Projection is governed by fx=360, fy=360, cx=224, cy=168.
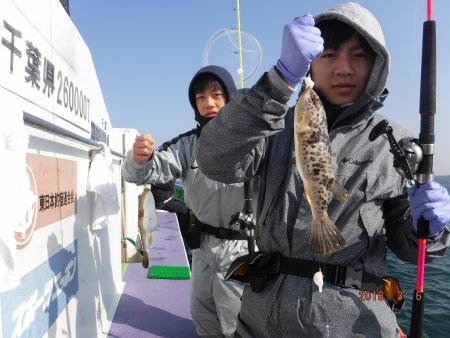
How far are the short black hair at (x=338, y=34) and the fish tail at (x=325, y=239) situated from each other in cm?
95

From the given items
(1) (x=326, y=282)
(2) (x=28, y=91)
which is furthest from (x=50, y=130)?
(1) (x=326, y=282)

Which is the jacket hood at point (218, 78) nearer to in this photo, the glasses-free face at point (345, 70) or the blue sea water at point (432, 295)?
the glasses-free face at point (345, 70)

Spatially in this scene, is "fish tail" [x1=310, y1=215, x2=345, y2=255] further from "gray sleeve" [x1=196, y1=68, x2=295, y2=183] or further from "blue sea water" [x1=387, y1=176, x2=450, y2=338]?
"blue sea water" [x1=387, y1=176, x2=450, y2=338]

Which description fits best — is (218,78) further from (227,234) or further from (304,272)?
(304,272)

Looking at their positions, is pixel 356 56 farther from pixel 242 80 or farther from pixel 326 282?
pixel 242 80

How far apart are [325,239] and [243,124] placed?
626 millimetres

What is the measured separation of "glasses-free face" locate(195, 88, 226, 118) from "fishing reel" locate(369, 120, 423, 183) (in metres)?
1.90

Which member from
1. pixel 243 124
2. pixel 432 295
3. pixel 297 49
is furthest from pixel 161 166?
pixel 432 295

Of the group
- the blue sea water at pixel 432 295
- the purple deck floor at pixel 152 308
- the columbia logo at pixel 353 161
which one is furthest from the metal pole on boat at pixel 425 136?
the blue sea water at pixel 432 295

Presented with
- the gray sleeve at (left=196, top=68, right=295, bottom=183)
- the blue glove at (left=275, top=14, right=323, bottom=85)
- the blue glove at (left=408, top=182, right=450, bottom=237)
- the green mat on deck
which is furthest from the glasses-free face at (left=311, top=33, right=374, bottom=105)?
the green mat on deck

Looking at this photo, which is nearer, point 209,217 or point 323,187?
point 323,187

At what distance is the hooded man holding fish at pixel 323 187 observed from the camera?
161 centimetres

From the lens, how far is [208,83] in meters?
3.55

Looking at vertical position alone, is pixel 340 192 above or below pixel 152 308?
above
